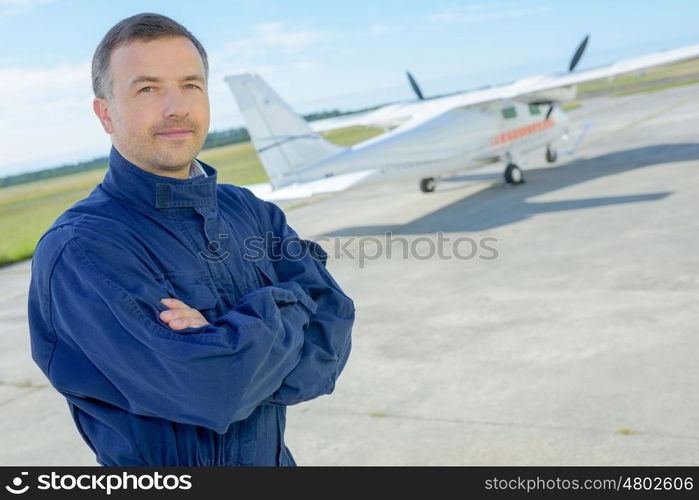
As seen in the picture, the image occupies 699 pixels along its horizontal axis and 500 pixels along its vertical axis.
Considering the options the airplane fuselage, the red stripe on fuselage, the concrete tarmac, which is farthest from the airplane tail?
the red stripe on fuselage

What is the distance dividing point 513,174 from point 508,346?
1157cm

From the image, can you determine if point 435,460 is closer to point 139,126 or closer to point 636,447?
point 636,447

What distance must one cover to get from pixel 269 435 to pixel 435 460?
121 inches

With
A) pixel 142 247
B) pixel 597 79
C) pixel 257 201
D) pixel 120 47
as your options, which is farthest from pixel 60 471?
pixel 597 79

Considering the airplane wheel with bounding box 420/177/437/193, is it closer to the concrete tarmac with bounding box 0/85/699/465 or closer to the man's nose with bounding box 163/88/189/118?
the concrete tarmac with bounding box 0/85/699/465

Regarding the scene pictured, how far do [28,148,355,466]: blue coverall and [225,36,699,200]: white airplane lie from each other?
1221cm

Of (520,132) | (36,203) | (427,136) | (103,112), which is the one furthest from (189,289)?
(36,203)

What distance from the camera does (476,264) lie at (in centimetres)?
1060

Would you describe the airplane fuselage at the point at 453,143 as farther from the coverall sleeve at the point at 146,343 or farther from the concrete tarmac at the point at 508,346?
the coverall sleeve at the point at 146,343

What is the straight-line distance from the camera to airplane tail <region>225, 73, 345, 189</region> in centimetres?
1480

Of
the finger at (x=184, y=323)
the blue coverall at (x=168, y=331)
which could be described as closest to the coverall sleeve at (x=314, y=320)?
the blue coverall at (x=168, y=331)

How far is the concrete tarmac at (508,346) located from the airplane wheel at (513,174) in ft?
9.29

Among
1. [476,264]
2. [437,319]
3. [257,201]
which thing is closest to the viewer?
[257,201]

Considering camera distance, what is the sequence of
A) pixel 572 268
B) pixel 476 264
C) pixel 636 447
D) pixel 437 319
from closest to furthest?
1. pixel 636 447
2. pixel 437 319
3. pixel 572 268
4. pixel 476 264
